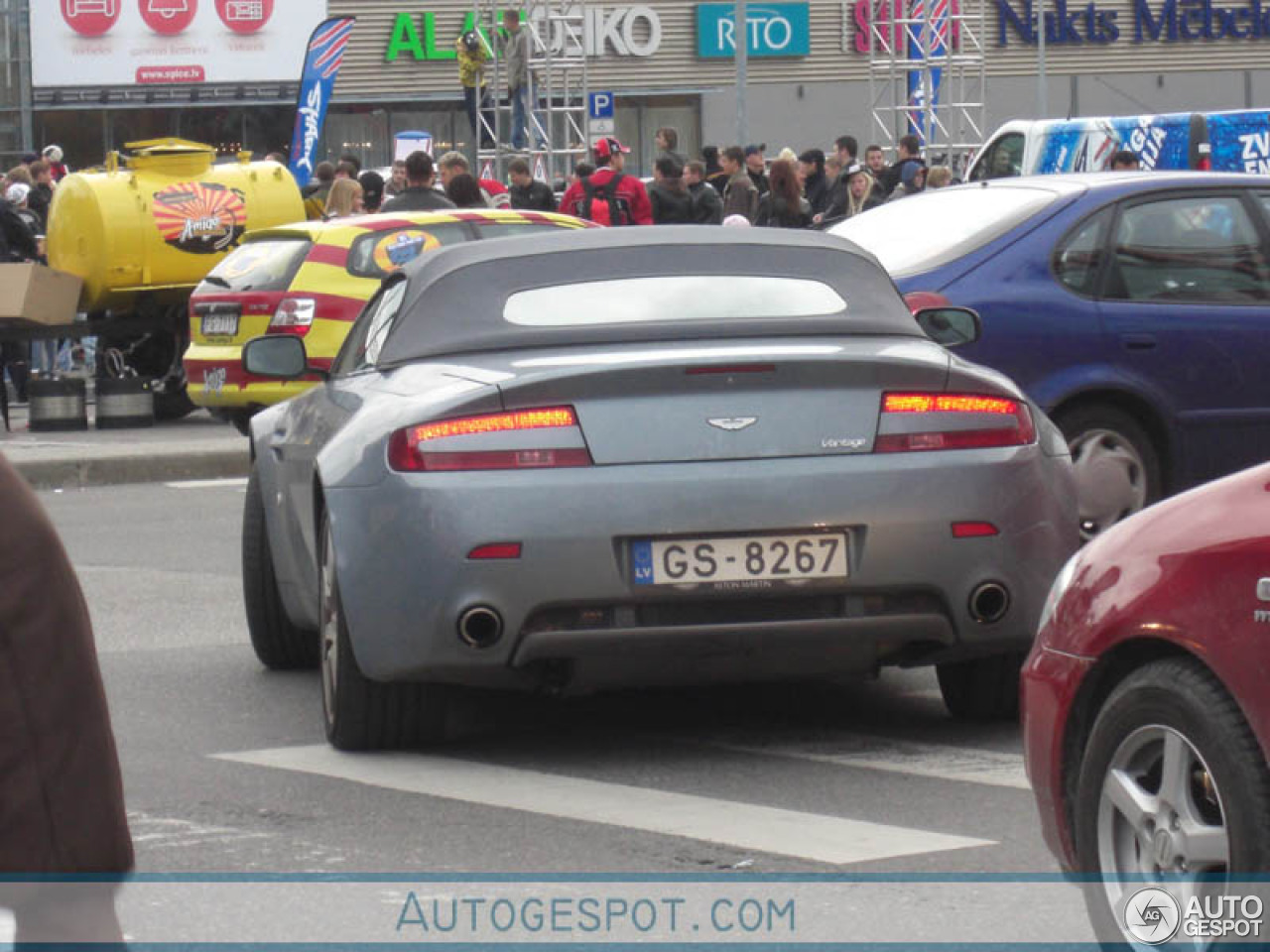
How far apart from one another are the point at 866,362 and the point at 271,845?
76.5 inches

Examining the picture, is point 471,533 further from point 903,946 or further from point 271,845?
point 903,946

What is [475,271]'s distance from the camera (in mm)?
7398

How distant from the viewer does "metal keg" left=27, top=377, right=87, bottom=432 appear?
19.1 metres

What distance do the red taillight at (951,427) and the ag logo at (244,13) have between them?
48718 mm

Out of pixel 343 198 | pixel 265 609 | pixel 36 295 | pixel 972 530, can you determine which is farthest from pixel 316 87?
pixel 972 530

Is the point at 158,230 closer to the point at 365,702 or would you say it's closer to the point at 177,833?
the point at 365,702

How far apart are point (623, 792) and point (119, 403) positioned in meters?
13.6

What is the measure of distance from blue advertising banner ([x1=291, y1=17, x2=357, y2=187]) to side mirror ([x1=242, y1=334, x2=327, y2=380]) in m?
21.9

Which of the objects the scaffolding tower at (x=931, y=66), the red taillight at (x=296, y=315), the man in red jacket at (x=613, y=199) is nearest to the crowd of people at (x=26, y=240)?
the red taillight at (x=296, y=315)

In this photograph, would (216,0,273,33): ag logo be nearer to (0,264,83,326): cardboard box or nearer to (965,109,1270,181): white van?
(965,109,1270,181): white van

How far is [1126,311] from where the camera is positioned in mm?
10406

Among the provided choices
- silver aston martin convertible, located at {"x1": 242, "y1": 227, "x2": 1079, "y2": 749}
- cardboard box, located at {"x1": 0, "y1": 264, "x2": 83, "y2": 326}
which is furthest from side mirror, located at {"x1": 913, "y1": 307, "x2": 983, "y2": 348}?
cardboard box, located at {"x1": 0, "y1": 264, "x2": 83, "y2": 326}

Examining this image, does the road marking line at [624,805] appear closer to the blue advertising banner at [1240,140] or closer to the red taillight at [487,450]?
the red taillight at [487,450]

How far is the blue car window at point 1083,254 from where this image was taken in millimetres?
10414
